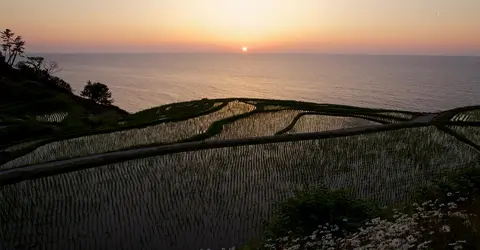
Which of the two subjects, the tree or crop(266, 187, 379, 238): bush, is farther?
the tree

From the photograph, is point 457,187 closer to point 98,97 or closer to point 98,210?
point 98,210

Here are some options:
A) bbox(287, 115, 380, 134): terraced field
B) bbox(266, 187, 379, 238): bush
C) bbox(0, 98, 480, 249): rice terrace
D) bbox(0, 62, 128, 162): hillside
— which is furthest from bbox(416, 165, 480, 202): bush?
bbox(0, 62, 128, 162): hillside

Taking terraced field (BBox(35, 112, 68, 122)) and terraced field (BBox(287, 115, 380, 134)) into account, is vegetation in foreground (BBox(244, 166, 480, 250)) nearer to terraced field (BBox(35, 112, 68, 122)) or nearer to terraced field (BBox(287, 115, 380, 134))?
terraced field (BBox(287, 115, 380, 134))

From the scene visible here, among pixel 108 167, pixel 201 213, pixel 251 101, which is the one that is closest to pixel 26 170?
pixel 108 167

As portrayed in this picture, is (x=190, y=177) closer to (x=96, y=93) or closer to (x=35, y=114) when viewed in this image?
(x=35, y=114)

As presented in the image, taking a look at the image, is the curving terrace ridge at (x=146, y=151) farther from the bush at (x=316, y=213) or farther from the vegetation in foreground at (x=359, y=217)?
the bush at (x=316, y=213)

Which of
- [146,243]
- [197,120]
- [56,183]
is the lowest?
[146,243]
